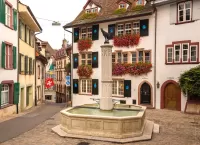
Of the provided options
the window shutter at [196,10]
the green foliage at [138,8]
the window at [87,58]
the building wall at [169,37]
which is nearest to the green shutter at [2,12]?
the window at [87,58]

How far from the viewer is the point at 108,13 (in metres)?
24.0

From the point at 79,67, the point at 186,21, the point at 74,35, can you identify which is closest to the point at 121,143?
the point at 186,21

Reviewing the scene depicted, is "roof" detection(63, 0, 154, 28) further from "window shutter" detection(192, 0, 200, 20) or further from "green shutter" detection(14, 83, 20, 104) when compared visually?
"green shutter" detection(14, 83, 20, 104)

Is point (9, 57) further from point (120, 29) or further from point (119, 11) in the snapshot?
point (119, 11)

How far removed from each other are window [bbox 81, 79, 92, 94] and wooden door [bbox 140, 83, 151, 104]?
5693 mm

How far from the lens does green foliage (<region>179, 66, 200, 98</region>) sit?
56.2ft

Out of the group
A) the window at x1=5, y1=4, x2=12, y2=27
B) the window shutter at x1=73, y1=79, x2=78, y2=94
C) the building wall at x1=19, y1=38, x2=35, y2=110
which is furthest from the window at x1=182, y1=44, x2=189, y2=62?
the building wall at x1=19, y1=38, x2=35, y2=110

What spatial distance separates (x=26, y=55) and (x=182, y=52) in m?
14.2

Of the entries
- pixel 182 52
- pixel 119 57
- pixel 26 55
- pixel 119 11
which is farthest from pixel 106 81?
pixel 26 55

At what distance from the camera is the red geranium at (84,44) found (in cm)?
2422

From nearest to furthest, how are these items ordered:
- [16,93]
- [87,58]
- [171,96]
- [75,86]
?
1. [16,93]
2. [171,96]
3. [87,58]
4. [75,86]

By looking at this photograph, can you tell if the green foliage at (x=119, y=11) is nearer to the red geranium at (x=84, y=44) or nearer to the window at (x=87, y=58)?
the red geranium at (x=84, y=44)

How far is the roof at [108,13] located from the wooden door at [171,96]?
6.63 metres

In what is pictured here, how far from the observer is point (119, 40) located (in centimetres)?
2234
